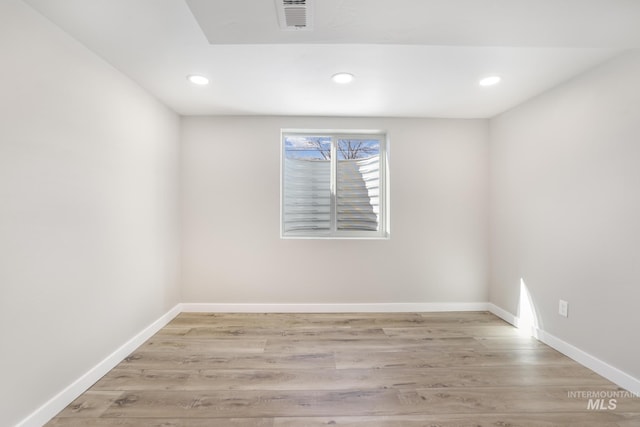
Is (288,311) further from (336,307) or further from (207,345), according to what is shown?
(207,345)

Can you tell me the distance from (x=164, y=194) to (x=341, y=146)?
2.05 meters

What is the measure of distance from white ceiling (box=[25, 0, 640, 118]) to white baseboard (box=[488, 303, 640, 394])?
6.77ft

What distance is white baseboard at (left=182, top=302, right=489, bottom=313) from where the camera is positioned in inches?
133

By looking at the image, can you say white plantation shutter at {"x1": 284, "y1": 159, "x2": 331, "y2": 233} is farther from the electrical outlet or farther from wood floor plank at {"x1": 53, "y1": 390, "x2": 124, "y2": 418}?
the electrical outlet

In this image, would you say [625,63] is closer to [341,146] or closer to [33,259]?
[341,146]

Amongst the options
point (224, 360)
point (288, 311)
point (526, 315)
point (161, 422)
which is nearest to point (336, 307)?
point (288, 311)

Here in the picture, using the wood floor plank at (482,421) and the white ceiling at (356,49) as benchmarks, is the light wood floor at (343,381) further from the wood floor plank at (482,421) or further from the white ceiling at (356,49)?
the white ceiling at (356,49)

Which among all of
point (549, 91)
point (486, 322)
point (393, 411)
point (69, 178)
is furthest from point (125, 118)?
point (486, 322)

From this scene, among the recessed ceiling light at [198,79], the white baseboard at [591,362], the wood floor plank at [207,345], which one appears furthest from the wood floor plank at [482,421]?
the recessed ceiling light at [198,79]

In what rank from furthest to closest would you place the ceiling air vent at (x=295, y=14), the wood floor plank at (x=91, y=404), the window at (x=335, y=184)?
the window at (x=335, y=184) → the wood floor plank at (x=91, y=404) → the ceiling air vent at (x=295, y=14)

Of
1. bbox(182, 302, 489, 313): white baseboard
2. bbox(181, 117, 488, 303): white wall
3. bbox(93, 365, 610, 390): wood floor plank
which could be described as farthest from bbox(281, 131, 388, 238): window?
bbox(93, 365, 610, 390): wood floor plank

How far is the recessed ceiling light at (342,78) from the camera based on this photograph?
2.33 m

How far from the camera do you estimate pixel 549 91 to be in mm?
2584

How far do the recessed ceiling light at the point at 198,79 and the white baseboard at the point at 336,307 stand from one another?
2.33 m
